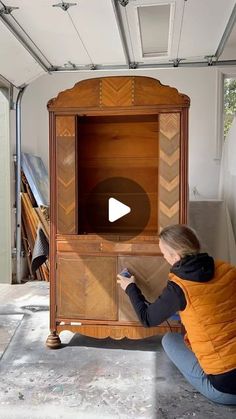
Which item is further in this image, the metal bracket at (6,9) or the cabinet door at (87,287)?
the metal bracket at (6,9)

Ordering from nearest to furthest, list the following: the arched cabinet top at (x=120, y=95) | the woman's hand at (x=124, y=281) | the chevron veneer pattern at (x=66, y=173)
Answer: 1. the woman's hand at (x=124, y=281)
2. the arched cabinet top at (x=120, y=95)
3. the chevron veneer pattern at (x=66, y=173)

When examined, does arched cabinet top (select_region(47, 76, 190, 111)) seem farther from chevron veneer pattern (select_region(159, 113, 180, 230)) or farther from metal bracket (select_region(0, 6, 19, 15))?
metal bracket (select_region(0, 6, 19, 15))

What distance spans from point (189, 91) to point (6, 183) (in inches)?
91.1

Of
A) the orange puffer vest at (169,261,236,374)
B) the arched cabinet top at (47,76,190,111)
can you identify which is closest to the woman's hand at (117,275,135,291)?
the orange puffer vest at (169,261,236,374)

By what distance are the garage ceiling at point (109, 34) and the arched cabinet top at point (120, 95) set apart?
71 centimetres

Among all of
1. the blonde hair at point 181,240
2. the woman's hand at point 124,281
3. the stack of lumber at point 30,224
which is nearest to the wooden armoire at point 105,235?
the woman's hand at point 124,281

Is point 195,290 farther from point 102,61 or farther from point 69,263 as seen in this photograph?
point 102,61

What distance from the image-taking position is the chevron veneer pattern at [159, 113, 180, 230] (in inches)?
99.0

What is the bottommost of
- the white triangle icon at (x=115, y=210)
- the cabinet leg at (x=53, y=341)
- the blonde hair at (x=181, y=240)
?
the cabinet leg at (x=53, y=341)

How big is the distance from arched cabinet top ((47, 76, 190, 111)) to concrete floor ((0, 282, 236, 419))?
1630 millimetres

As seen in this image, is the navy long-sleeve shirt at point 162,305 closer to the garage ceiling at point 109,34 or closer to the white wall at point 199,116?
the garage ceiling at point 109,34

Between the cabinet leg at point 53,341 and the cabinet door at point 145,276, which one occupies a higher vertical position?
the cabinet door at point 145,276
